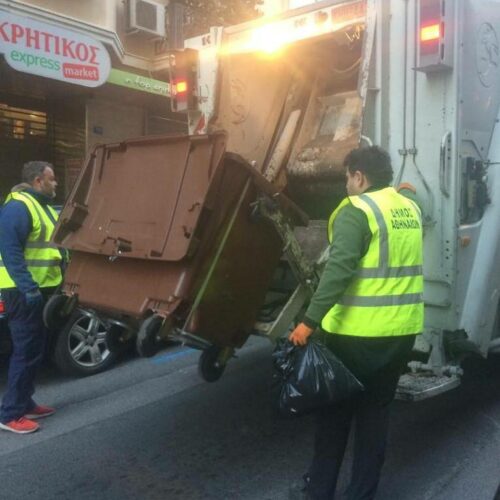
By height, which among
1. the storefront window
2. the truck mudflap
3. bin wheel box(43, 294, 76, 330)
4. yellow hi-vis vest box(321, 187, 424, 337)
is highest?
the storefront window

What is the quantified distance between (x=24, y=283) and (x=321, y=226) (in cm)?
191

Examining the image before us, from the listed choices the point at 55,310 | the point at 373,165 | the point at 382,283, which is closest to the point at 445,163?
the point at 373,165

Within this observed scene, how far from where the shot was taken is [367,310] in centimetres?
262

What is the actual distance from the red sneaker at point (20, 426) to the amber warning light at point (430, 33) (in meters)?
3.34

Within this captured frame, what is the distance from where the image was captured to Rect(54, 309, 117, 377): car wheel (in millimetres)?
4961

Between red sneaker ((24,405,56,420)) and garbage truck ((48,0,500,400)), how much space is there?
117 centimetres

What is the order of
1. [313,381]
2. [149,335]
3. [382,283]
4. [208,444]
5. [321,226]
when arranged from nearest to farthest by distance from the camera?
[313,381], [382,283], [149,335], [208,444], [321,226]

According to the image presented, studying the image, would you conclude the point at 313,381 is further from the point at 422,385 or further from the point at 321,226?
the point at 321,226

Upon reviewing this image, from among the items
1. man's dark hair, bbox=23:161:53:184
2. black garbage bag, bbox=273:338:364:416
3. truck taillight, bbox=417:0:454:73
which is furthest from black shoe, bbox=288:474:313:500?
man's dark hair, bbox=23:161:53:184

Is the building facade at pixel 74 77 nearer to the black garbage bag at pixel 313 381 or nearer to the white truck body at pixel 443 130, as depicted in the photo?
the white truck body at pixel 443 130

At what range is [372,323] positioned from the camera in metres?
2.62

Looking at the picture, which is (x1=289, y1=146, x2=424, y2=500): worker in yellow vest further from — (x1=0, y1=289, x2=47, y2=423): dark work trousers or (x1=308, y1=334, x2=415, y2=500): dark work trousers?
(x1=0, y1=289, x2=47, y2=423): dark work trousers

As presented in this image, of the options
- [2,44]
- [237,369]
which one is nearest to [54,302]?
[237,369]

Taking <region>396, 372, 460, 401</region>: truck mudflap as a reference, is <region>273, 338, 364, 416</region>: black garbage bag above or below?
above
